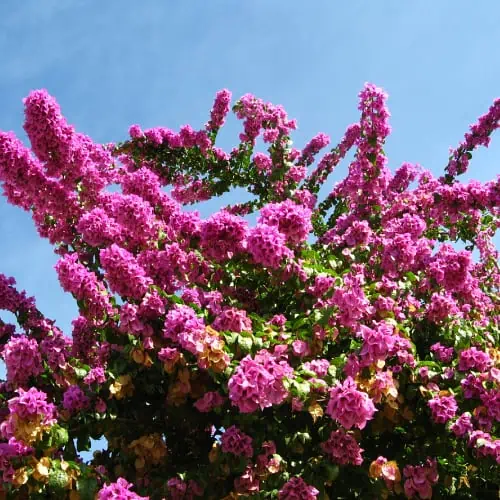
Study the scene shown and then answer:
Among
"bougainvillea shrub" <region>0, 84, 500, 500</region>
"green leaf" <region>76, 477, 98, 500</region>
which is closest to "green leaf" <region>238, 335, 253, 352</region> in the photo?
"bougainvillea shrub" <region>0, 84, 500, 500</region>

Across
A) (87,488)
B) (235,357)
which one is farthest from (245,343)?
(87,488)

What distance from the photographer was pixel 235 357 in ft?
16.5

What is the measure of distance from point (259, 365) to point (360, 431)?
1563 millimetres

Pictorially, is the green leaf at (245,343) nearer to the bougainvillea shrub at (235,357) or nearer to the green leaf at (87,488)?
the bougainvillea shrub at (235,357)


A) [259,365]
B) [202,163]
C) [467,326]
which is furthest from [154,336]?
[202,163]

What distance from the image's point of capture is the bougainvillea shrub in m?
4.71

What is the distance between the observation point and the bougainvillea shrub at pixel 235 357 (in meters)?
4.71

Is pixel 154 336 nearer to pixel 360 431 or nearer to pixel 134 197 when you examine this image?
pixel 134 197

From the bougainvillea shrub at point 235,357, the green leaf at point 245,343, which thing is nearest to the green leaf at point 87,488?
the bougainvillea shrub at point 235,357

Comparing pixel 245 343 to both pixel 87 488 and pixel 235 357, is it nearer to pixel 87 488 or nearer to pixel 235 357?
pixel 235 357

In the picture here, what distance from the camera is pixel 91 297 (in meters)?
5.50

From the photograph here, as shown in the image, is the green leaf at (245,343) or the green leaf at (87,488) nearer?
the green leaf at (87,488)

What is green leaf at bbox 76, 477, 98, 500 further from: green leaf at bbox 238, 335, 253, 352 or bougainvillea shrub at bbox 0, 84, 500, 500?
green leaf at bbox 238, 335, 253, 352

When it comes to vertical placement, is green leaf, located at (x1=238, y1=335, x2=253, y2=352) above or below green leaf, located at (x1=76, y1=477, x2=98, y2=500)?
above
